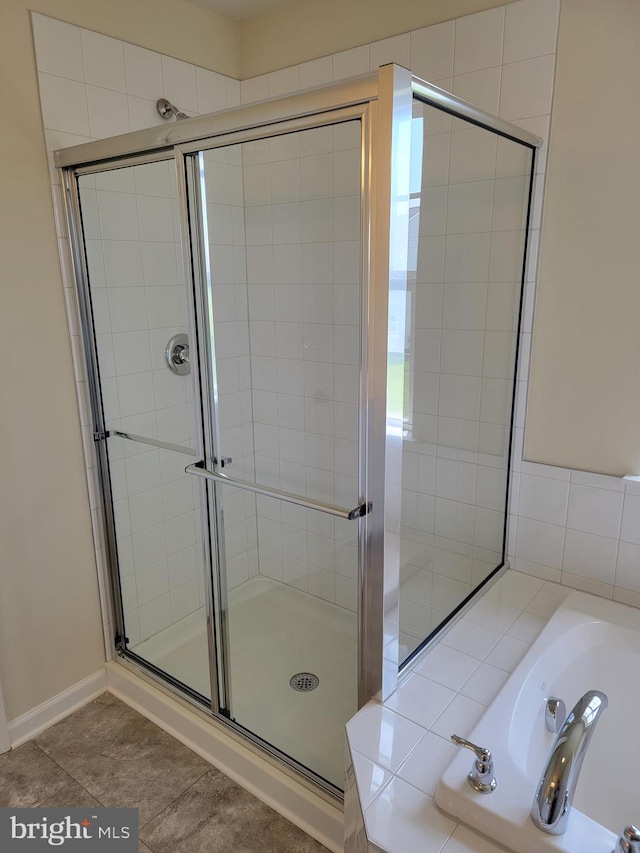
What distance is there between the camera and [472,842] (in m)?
→ 1.12

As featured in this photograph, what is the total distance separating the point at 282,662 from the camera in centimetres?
218

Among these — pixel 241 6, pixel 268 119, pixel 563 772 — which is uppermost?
pixel 241 6

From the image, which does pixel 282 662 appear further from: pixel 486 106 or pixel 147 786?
pixel 486 106

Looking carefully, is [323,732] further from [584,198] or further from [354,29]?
[354,29]

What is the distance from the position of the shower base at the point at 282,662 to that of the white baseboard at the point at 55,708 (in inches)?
7.5

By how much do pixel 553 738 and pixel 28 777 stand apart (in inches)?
61.9

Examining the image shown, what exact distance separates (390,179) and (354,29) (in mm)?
1225

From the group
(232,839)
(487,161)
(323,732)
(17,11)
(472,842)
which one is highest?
(17,11)

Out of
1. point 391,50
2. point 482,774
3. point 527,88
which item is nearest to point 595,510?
point 482,774

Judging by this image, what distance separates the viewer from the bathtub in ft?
3.61

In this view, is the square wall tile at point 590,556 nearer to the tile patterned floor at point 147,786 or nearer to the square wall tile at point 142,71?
the tile patterned floor at point 147,786

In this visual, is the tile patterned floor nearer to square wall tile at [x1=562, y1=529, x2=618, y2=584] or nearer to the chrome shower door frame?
the chrome shower door frame

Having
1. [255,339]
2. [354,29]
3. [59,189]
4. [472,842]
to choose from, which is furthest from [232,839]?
[354,29]

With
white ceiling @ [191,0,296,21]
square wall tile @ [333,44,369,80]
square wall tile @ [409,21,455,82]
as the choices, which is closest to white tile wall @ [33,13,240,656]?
white ceiling @ [191,0,296,21]
